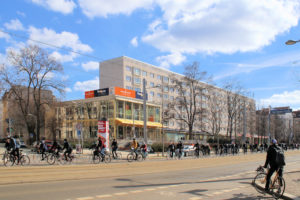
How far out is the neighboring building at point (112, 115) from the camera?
5228cm

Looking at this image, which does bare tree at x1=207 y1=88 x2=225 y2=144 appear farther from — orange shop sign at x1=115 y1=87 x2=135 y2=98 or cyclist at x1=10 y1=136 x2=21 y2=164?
cyclist at x1=10 y1=136 x2=21 y2=164

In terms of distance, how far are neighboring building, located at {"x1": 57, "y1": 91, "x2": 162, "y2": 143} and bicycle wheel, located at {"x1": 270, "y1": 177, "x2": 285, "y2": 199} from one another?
141 feet

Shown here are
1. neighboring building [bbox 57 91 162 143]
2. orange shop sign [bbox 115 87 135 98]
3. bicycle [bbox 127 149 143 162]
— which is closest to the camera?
bicycle [bbox 127 149 143 162]

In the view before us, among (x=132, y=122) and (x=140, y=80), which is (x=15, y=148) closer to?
(x=132, y=122)

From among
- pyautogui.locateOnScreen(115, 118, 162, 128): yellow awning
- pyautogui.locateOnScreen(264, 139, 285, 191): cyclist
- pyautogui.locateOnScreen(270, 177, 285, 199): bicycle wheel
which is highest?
pyautogui.locateOnScreen(115, 118, 162, 128): yellow awning

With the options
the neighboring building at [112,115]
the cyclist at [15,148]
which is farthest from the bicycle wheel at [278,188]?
the neighboring building at [112,115]

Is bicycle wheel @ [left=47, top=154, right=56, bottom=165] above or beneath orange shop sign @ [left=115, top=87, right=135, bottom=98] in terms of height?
beneath

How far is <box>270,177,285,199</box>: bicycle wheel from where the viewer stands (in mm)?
7983

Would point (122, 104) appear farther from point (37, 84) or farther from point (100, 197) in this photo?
point (100, 197)

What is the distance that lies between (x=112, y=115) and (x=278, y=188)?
45564mm

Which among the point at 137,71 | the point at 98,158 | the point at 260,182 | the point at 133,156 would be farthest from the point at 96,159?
the point at 137,71

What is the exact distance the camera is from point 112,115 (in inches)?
2064

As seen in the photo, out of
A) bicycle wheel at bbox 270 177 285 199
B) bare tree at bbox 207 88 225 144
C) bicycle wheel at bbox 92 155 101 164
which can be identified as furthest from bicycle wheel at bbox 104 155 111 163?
bare tree at bbox 207 88 225 144

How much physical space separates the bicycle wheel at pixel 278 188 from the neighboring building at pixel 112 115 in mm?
42929
